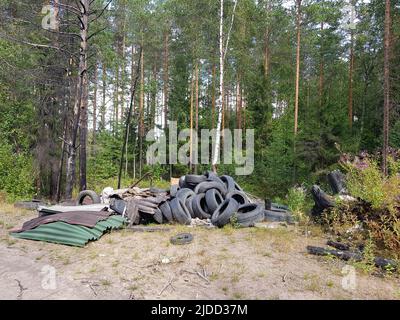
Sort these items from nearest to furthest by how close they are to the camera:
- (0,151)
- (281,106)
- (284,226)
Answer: (284,226), (0,151), (281,106)

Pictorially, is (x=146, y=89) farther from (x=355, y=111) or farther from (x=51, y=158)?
(x=355, y=111)

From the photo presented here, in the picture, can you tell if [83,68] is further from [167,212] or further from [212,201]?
[212,201]

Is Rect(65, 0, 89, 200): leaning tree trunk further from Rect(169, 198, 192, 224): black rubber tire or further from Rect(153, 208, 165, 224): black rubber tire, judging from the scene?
Rect(169, 198, 192, 224): black rubber tire

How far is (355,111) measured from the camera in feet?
61.6

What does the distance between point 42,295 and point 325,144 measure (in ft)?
42.5

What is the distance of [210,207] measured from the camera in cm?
755

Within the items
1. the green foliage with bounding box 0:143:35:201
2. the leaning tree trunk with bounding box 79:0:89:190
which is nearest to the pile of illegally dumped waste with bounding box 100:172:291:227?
the leaning tree trunk with bounding box 79:0:89:190

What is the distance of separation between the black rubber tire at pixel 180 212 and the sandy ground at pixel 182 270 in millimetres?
1022

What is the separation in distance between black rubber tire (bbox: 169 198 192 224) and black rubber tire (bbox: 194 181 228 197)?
814mm

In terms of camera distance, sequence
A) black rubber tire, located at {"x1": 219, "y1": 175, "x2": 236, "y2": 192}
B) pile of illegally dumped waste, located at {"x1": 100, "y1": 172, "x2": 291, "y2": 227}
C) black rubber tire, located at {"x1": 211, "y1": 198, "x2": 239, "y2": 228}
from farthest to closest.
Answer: black rubber tire, located at {"x1": 219, "y1": 175, "x2": 236, "y2": 192} < pile of illegally dumped waste, located at {"x1": 100, "y1": 172, "x2": 291, "y2": 227} < black rubber tire, located at {"x1": 211, "y1": 198, "x2": 239, "y2": 228}

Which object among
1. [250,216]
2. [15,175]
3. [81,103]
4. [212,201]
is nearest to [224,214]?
[250,216]

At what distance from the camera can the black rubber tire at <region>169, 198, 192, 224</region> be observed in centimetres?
712

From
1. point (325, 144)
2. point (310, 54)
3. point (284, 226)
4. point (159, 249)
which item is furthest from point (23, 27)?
point (310, 54)

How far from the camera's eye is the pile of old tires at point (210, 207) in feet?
22.7
